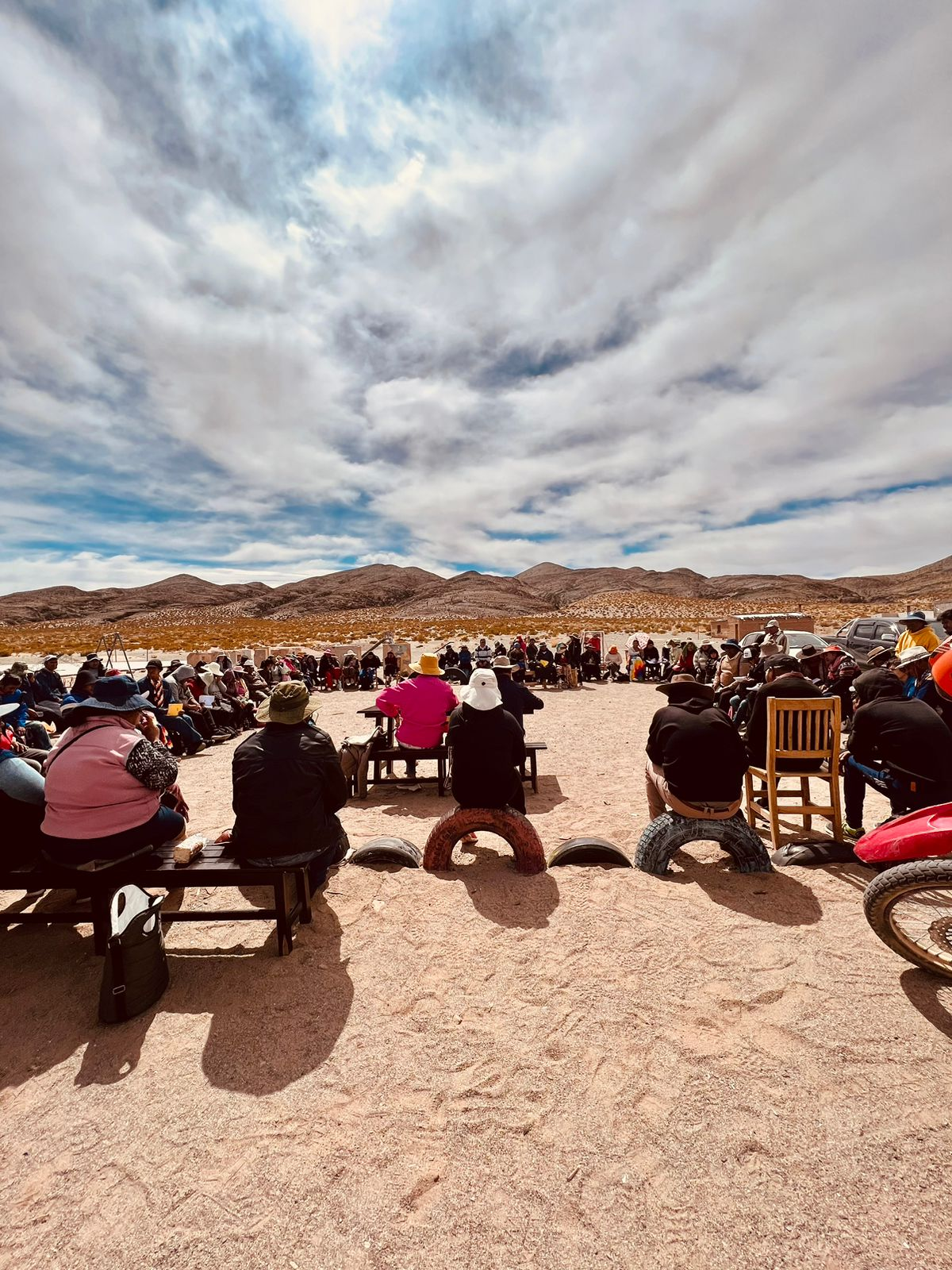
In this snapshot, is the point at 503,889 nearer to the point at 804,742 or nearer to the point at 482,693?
the point at 482,693

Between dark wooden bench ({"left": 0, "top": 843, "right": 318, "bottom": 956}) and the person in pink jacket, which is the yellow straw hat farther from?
dark wooden bench ({"left": 0, "top": 843, "right": 318, "bottom": 956})

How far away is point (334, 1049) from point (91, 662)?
10.0m

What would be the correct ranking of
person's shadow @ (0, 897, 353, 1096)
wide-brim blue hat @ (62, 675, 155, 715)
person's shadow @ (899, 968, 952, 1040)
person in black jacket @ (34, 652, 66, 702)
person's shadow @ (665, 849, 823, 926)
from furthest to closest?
person in black jacket @ (34, 652, 66, 702) < person's shadow @ (665, 849, 823, 926) < wide-brim blue hat @ (62, 675, 155, 715) < person's shadow @ (899, 968, 952, 1040) < person's shadow @ (0, 897, 353, 1096)

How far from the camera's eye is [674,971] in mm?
3238

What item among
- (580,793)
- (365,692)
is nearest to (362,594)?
(365,692)

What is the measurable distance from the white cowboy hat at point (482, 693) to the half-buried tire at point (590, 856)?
1406 mm

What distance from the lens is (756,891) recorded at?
163 inches

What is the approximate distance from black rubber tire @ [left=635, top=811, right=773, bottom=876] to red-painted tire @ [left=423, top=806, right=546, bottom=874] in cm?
90

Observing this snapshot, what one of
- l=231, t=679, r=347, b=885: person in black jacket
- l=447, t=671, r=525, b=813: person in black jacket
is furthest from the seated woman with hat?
l=447, t=671, r=525, b=813: person in black jacket

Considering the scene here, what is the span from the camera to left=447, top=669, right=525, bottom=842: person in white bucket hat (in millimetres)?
4512

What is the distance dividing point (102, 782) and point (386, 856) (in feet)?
7.69

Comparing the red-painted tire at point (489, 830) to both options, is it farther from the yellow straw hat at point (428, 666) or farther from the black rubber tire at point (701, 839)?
the yellow straw hat at point (428, 666)

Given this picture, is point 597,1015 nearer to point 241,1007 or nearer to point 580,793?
point 241,1007

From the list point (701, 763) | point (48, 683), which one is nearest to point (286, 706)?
point (701, 763)
